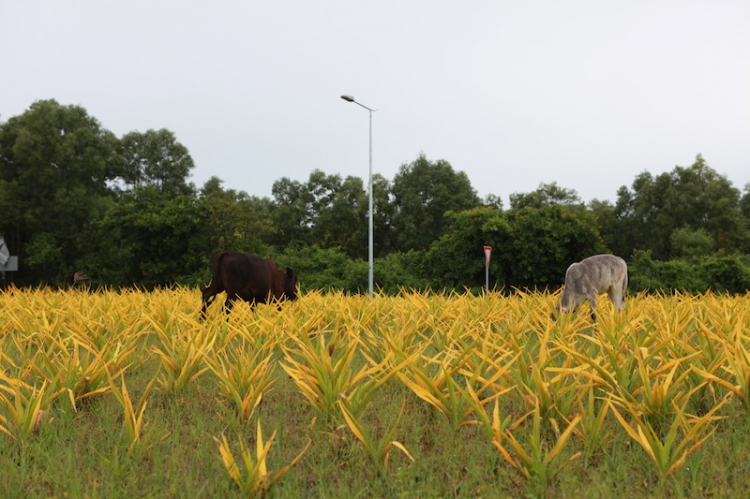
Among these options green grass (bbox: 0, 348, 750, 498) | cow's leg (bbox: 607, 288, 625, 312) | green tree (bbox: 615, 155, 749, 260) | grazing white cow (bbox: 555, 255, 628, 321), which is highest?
green tree (bbox: 615, 155, 749, 260)

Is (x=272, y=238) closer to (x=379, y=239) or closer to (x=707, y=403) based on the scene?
(x=379, y=239)

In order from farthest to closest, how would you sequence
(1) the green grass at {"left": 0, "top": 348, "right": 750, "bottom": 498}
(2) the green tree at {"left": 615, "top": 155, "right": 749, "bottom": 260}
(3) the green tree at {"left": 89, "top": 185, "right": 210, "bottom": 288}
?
1. (2) the green tree at {"left": 615, "top": 155, "right": 749, "bottom": 260}
2. (3) the green tree at {"left": 89, "top": 185, "right": 210, "bottom": 288}
3. (1) the green grass at {"left": 0, "top": 348, "right": 750, "bottom": 498}

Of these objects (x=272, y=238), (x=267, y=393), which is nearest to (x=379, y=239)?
(x=272, y=238)

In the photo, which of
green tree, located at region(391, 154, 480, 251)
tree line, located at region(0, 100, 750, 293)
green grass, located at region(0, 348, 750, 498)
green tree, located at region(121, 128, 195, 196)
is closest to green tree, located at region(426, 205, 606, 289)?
tree line, located at region(0, 100, 750, 293)

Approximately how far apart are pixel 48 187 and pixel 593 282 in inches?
1399

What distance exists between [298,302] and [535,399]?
478 centimetres

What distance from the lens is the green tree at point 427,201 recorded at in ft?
132

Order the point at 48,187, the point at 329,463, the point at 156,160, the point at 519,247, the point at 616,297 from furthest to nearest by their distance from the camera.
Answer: the point at 156,160
the point at 48,187
the point at 519,247
the point at 616,297
the point at 329,463

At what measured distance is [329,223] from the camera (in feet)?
141

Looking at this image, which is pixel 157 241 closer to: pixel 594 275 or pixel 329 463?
pixel 594 275

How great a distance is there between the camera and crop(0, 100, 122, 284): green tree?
31953 mm

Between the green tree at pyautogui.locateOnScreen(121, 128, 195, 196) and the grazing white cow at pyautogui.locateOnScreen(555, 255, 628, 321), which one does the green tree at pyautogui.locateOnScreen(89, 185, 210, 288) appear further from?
the grazing white cow at pyautogui.locateOnScreen(555, 255, 628, 321)

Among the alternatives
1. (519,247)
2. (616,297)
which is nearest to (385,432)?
(616,297)

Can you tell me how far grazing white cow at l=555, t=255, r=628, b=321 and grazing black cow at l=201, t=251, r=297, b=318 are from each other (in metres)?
3.91
